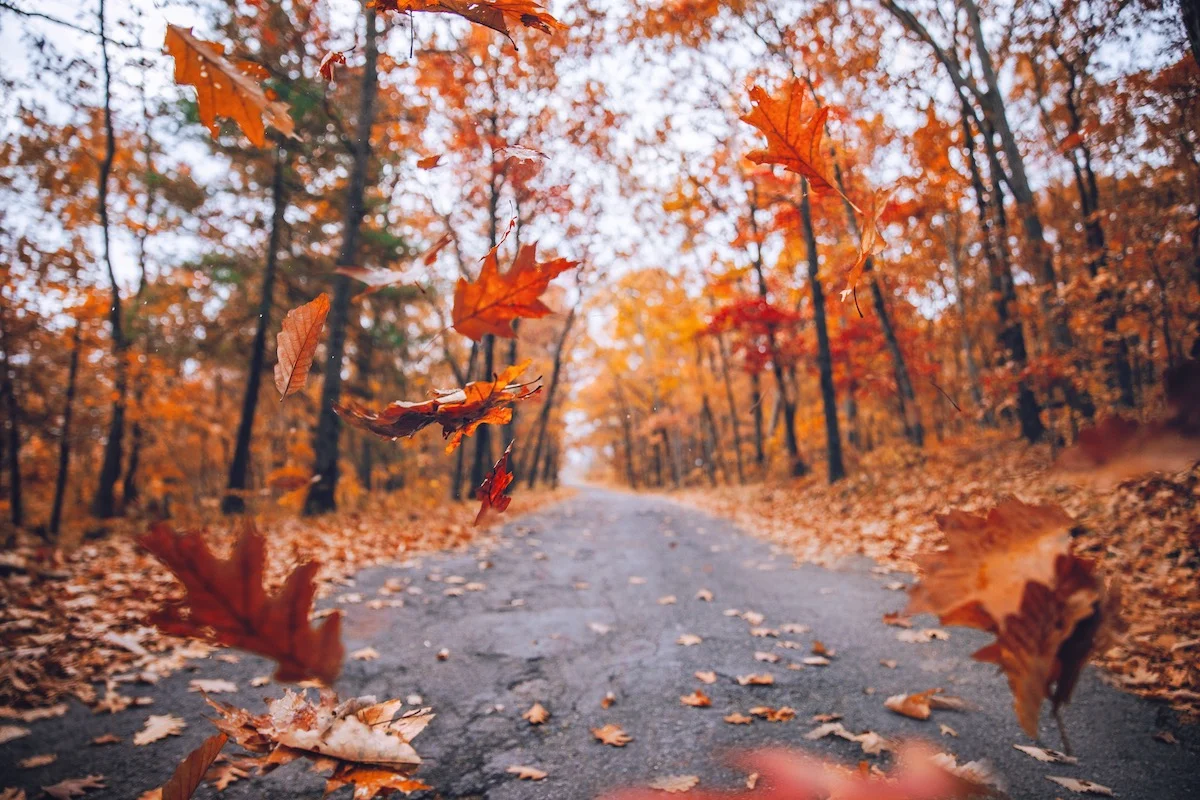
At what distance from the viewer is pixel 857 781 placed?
1.80m

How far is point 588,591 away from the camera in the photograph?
458 centimetres

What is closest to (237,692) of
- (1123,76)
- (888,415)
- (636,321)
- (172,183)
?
(1123,76)

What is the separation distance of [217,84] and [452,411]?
2.06 feet

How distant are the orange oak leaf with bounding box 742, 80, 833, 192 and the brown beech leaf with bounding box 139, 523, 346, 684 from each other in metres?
0.92

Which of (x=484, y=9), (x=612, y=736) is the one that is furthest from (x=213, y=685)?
(x=484, y=9)

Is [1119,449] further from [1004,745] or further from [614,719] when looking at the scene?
[614,719]

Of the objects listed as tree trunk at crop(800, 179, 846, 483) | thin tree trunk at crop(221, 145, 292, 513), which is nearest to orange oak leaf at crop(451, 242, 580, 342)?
tree trunk at crop(800, 179, 846, 483)

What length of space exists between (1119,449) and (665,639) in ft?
9.82

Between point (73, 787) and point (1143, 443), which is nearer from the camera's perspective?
point (1143, 443)

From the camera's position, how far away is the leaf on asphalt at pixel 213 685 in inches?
103

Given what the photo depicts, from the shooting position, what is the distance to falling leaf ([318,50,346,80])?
1075 millimetres

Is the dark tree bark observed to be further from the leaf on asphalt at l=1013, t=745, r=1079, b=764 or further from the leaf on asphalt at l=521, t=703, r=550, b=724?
the leaf on asphalt at l=1013, t=745, r=1079, b=764

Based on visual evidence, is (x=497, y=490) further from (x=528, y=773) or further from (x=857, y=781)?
(x=857, y=781)

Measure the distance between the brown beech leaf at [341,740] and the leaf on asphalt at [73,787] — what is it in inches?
64.3
